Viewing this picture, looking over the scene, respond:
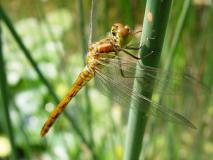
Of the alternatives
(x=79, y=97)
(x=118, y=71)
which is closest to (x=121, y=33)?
(x=118, y=71)

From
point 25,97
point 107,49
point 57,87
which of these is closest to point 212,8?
point 107,49

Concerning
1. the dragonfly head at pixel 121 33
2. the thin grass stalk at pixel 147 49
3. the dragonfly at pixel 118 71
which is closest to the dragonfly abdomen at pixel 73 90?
the dragonfly at pixel 118 71

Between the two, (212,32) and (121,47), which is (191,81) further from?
(212,32)

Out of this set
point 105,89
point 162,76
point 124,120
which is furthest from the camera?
point 124,120

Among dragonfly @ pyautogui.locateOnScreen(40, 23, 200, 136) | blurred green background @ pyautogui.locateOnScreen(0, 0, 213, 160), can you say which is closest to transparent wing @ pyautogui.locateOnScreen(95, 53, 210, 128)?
dragonfly @ pyautogui.locateOnScreen(40, 23, 200, 136)

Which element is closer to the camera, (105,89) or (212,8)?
(105,89)

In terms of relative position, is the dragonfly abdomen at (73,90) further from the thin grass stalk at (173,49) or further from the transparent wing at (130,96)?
the thin grass stalk at (173,49)

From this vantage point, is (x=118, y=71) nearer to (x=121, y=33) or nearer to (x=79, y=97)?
(x=121, y=33)
